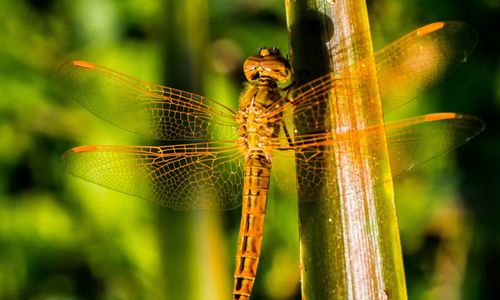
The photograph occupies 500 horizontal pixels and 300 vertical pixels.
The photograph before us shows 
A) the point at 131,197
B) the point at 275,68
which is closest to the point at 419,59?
the point at 275,68

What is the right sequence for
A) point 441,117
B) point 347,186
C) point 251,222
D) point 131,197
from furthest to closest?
point 131,197, point 251,222, point 441,117, point 347,186

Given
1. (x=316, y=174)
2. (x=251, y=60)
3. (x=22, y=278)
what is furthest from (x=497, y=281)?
(x=22, y=278)

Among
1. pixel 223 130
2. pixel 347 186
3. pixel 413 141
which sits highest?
pixel 223 130

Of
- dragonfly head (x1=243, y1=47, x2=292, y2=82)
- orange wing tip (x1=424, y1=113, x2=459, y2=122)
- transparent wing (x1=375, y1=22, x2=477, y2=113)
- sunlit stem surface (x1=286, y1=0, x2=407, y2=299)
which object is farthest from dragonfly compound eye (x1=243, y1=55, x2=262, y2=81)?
sunlit stem surface (x1=286, y1=0, x2=407, y2=299)

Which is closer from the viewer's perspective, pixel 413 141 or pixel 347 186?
pixel 347 186

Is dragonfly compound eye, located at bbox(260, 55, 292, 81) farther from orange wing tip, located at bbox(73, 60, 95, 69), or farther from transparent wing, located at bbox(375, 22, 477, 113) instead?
orange wing tip, located at bbox(73, 60, 95, 69)

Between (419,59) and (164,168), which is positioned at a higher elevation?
(419,59)

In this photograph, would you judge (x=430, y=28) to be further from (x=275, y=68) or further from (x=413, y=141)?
(x=275, y=68)

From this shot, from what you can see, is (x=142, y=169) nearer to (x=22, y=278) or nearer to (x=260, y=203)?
(x=260, y=203)
